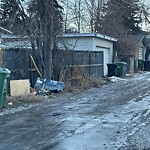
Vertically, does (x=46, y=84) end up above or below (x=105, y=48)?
below

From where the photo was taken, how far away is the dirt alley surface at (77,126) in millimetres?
7242

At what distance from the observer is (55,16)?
60.6 ft

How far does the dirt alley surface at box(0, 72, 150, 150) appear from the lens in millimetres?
7242

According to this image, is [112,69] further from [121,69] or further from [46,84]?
[46,84]

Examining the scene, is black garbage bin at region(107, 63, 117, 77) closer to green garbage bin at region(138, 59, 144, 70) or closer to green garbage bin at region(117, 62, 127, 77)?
green garbage bin at region(117, 62, 127, 77)

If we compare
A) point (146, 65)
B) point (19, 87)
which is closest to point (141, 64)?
point (146, 65)

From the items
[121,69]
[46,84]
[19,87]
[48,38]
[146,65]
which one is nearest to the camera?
[19,87]

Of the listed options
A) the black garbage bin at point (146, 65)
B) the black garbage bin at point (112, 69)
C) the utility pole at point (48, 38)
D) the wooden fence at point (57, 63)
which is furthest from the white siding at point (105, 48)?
the utility pole at point (48, 38)

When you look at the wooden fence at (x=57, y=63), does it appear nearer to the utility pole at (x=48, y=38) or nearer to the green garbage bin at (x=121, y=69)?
the utility pole at (x=48, y=38)

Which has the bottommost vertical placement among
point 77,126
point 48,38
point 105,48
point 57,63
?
point 77,126

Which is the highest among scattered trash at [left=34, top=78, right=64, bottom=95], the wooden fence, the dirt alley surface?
the wooden fence

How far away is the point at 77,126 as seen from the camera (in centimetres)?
910

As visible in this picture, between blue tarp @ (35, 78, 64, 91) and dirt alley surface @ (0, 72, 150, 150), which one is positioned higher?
blue tarp @ (35, 78, 64, 91)

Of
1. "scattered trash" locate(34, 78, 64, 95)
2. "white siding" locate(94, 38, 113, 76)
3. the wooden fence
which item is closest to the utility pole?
the wooden fence
